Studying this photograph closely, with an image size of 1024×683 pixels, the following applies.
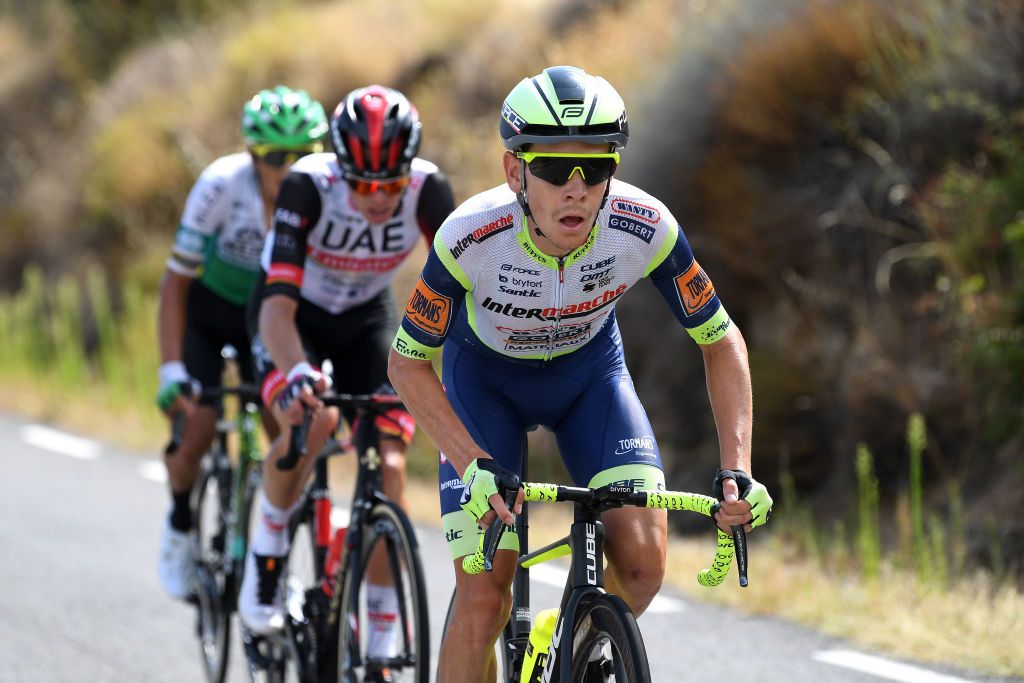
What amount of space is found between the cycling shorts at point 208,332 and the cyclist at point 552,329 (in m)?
2.66

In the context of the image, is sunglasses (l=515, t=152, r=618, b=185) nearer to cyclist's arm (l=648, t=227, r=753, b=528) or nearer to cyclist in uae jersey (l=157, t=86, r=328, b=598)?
cyclist's arm (l=648, t=227, r=753, b=528)

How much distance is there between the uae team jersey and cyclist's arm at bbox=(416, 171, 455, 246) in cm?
131

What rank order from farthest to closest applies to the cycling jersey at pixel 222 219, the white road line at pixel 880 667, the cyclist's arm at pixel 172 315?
the cycling jersey at pixel 222 219 < the cyclist's arm at pixel 172 315 < the white road line at pixel 880 667

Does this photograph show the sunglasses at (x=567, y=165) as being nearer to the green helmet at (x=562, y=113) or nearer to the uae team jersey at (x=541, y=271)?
the green helmet at (x=562, y=113)

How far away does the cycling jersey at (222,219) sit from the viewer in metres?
6.33

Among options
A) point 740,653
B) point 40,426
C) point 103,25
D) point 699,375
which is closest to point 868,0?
point 699,375

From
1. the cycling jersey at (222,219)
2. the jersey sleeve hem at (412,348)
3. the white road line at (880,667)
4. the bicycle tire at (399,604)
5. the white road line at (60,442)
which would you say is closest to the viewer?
the jersey sleeve hem at (412,348)

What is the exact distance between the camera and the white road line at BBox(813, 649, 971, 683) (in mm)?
5574

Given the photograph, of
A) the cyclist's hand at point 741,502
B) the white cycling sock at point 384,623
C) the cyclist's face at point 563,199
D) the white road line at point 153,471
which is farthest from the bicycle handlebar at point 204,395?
the white road line at point 153,471

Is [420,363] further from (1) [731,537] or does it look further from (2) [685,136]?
(2) [685,136]

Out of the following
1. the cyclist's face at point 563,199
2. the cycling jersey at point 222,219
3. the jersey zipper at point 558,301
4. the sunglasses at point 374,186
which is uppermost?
the cycling jersey at point 222,219

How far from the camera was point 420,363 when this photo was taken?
12.8 feet

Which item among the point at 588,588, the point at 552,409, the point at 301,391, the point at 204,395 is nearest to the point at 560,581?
the point at 204,395

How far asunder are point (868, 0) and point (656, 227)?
6873 millimetres
